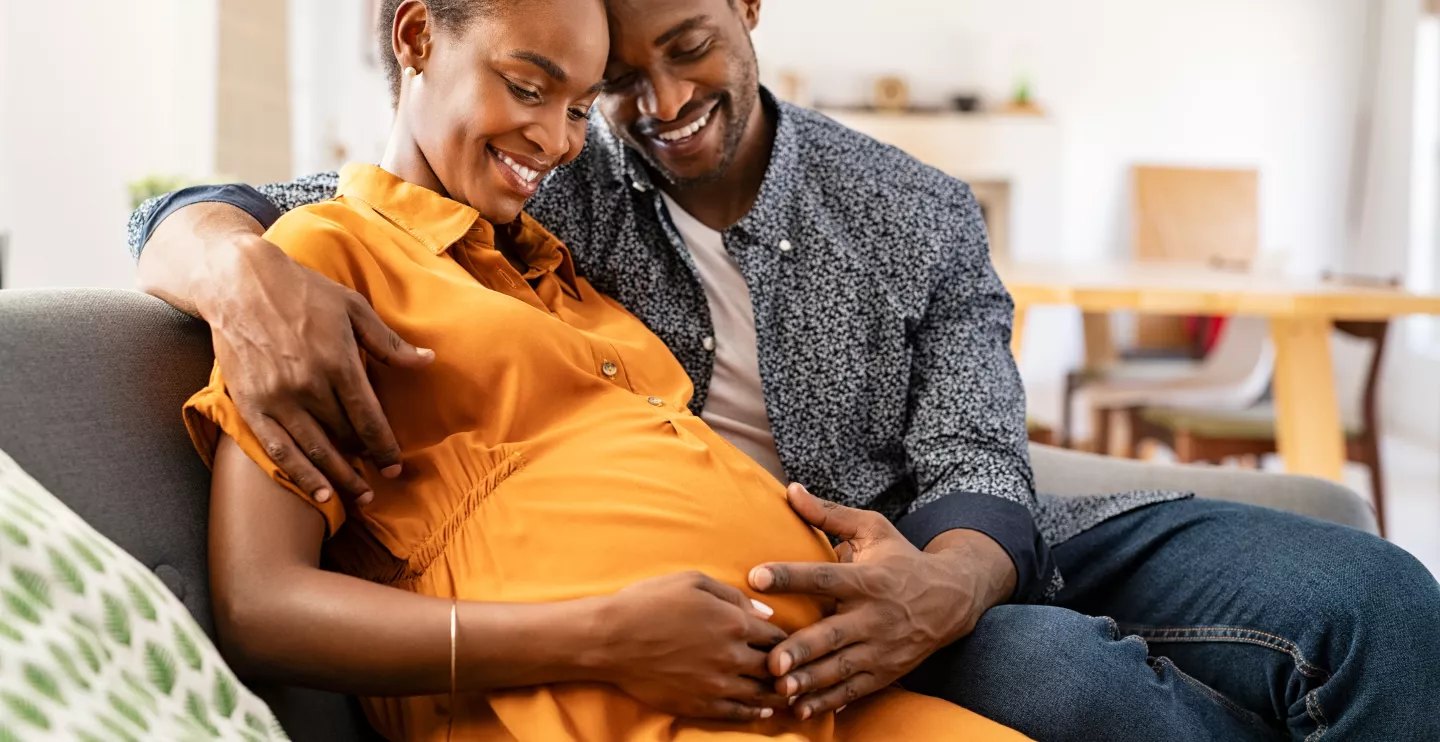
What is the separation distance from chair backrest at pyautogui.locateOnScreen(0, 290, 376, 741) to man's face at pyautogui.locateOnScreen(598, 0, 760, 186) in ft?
1.92

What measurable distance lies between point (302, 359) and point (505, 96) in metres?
0.33

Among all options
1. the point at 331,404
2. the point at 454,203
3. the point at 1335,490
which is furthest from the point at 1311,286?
the point at 331,404

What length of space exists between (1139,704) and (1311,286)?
7.12 ft

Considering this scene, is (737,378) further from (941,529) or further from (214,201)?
(214,201)

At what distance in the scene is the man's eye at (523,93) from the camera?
1090 millimetres

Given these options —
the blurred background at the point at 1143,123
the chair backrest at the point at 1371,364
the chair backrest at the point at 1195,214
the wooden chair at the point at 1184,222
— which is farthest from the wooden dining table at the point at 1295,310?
the chair backrest at the point at 1195,214

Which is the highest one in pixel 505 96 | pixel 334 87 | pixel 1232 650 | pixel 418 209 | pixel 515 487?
pixel 334 87

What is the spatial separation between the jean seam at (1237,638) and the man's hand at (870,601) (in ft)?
0.73

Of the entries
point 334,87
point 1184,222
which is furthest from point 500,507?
point 1184,222

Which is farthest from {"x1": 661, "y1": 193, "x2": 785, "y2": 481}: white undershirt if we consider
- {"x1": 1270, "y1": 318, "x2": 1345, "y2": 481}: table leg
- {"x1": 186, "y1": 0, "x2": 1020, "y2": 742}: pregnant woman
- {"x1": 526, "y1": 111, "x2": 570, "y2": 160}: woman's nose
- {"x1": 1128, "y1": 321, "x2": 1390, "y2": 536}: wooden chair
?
{"x1": 1128, "y1": 321, "x2": 1390, "y2": 536}: wooden chair

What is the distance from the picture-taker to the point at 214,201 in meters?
1.12

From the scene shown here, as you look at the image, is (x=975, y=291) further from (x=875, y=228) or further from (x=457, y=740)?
(x=457, y=740)

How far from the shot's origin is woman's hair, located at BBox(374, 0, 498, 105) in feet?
3.54

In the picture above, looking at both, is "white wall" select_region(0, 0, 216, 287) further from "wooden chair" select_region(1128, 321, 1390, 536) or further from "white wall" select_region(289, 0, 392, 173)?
"wooden chair" select_region(1128, 321, 1390, 536)
